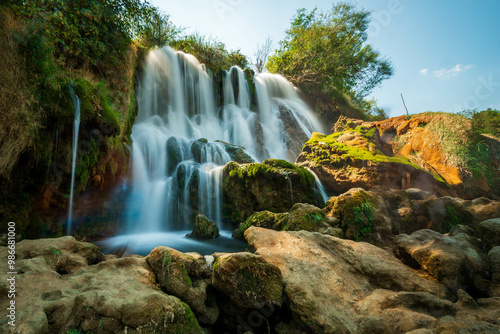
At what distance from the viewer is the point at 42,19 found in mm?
4141

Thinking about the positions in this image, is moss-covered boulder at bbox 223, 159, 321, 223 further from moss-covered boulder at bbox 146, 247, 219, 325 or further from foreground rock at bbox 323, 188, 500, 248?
moss-covered boulder at bbox 146, 247, 219, 325

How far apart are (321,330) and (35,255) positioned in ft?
10.5

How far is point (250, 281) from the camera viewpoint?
2.18 m

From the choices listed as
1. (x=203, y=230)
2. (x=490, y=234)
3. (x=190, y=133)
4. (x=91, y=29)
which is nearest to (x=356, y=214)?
(x=490, y=234)

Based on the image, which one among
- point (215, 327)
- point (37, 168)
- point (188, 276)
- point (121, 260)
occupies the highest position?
point (37, 168)

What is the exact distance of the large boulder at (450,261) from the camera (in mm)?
2666

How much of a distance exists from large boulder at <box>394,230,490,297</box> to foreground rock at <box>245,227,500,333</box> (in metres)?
0.21

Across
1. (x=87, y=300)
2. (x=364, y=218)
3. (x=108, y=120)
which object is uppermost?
(x=108, y=120)

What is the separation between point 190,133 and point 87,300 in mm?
11847

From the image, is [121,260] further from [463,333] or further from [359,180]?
[359,180]

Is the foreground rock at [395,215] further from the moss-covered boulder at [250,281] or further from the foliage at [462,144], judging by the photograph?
the foliage at [462,144]

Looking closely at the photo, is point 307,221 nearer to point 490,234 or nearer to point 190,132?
point 490,234

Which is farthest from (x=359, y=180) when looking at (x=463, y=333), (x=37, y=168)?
(x=37, y=168)

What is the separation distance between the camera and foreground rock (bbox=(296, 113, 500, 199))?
830cm
